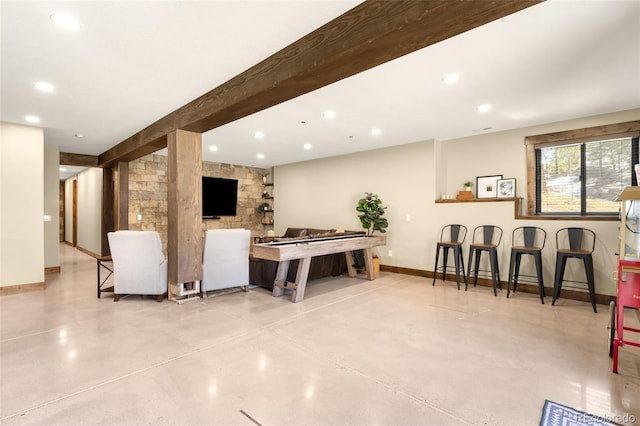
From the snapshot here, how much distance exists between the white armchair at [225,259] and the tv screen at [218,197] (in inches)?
132

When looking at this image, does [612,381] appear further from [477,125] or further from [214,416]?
[477,125]

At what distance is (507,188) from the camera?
4.93 meters

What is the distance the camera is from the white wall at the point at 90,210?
7.56 m

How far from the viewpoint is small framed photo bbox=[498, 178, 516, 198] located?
192 inches

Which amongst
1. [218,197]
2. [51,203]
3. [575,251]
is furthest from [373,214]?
[51,203]

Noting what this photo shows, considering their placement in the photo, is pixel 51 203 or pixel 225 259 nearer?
pixel 225 259

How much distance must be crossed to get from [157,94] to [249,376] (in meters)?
3.03

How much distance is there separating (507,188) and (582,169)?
941 millimetres

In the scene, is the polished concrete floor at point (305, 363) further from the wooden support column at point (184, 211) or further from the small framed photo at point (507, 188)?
the small framed photo at point (507, 188)

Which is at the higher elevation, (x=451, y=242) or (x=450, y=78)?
(x=450, y=78)

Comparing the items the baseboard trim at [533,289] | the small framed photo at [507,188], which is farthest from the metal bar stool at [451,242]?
the small framed photo at [507,188]

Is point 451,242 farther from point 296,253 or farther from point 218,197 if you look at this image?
point 218,197

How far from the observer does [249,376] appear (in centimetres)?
220

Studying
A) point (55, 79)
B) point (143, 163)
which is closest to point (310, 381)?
point (55, 79)
